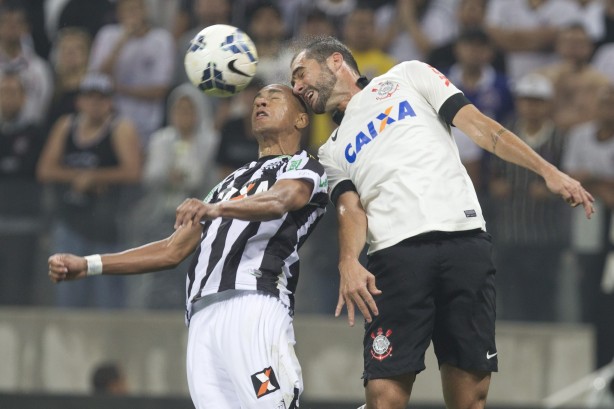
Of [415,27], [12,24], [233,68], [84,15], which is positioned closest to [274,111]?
[233,68]

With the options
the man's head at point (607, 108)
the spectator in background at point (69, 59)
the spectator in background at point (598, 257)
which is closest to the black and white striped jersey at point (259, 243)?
the spectator in background at point (598, 257)

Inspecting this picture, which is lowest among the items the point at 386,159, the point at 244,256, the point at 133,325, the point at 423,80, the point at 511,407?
the point at 511,407

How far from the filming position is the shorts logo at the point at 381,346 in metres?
6.05

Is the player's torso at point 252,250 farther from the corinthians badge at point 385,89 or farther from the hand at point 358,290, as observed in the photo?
the corinthians badge at point 385,89

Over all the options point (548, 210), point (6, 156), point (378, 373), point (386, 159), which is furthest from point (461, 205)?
point (6, 156)

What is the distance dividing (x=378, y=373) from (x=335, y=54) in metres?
1.82

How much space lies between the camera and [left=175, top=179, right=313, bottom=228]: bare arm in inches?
201

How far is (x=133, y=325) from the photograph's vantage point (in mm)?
Result: 10742

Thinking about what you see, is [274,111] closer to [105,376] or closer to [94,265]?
[94,265]

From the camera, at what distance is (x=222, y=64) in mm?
6453

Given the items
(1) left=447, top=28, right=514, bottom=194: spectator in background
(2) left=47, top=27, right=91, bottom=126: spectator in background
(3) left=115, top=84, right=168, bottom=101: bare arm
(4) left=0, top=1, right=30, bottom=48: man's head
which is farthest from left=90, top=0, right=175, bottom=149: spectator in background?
(1) left=447, top=28, right=514, bottom=194: spectator in background

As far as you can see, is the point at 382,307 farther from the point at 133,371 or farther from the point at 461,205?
the point at 133,371

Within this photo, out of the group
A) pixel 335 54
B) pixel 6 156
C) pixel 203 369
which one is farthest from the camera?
pixel 6 156

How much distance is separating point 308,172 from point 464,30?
6.43 meters
